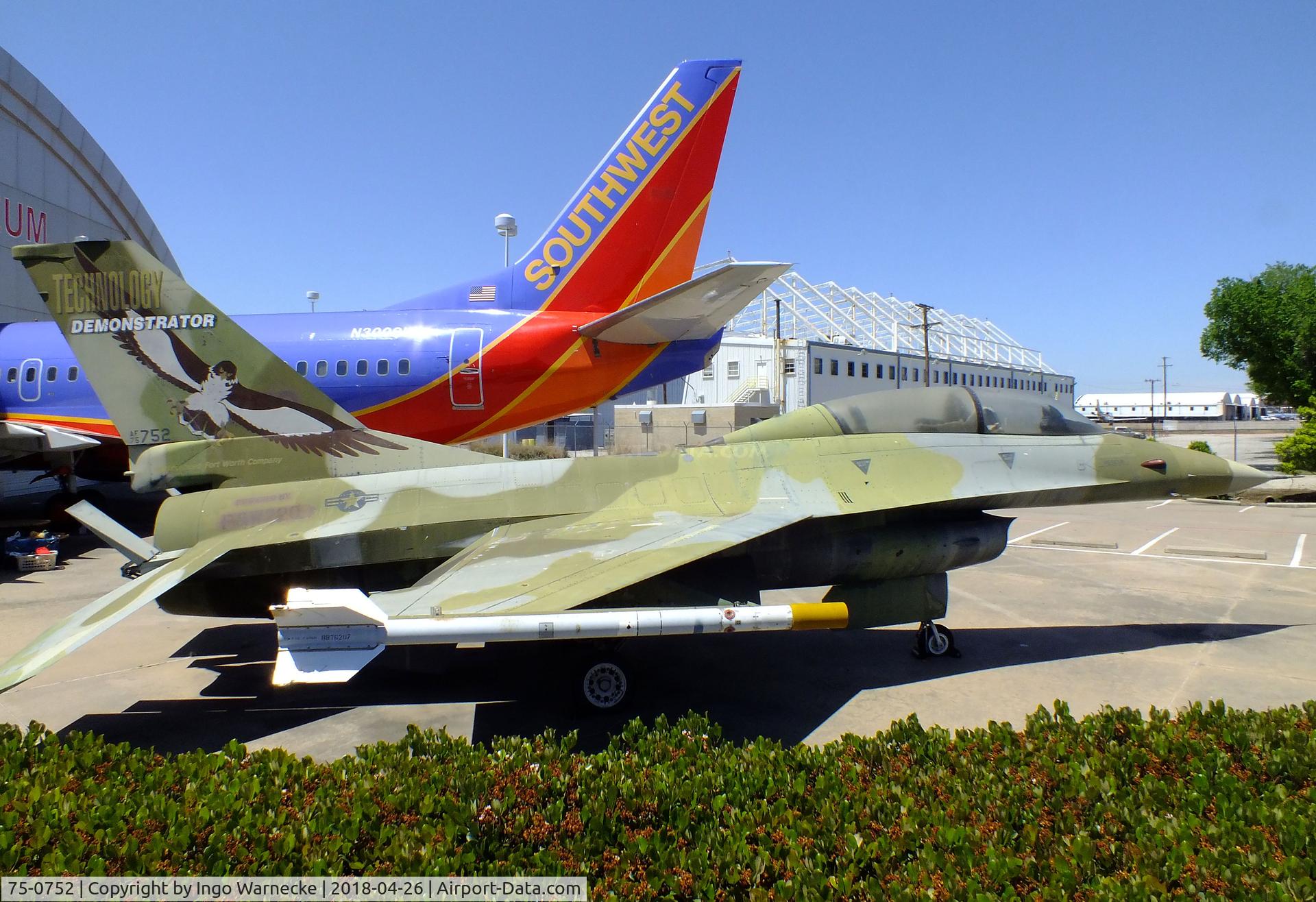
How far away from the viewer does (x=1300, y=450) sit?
2544 centimetres

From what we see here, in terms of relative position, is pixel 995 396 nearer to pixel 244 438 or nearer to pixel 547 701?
pixel 547 701

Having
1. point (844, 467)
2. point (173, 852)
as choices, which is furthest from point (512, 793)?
point (844, 467)

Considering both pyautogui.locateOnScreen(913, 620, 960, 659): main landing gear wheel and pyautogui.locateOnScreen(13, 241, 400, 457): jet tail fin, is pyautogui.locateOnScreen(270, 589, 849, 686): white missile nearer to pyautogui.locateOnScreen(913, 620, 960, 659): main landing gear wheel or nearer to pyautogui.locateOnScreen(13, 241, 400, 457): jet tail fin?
pyautogui.locateOnScreen(913, 620, 960, 659): main landing gear wheel

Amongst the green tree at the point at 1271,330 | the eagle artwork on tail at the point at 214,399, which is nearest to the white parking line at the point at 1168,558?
the eagle artwork on tail at the point at 214,399

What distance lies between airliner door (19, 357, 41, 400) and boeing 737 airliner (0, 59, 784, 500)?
47.7 inches

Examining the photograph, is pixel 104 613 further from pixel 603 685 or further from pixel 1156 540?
pixel 1156 540

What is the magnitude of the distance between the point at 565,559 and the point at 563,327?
8015 millimetres

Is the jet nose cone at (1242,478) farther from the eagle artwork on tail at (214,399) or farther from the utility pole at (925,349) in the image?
the utility pole at (925,349)

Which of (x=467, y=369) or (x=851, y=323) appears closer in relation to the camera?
(x=467, y=369)

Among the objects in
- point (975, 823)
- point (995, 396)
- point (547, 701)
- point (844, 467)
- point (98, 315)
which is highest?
point (98, 315)

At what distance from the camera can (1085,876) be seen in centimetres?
321

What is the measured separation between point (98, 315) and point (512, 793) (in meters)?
9.14

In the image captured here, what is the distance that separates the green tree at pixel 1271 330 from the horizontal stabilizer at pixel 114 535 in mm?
43932

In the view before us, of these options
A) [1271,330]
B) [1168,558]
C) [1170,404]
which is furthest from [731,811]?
[1170,404]
